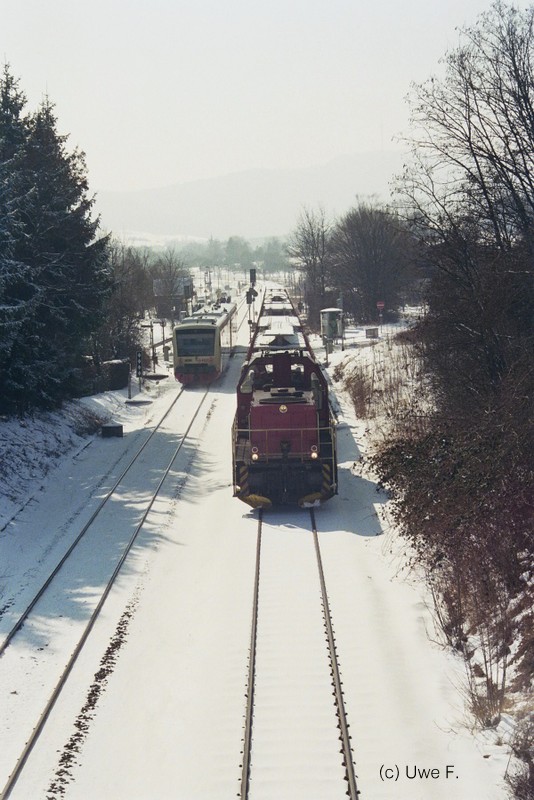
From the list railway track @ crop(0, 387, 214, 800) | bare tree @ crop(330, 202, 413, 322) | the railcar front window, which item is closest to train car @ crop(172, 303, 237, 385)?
the railcar front window

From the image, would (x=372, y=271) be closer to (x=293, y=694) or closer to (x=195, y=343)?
(x=195, y=343)

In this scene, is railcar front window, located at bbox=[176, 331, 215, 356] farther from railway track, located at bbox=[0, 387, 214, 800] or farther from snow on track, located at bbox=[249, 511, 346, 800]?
snow on track, located at bbox=[249, 511, 346, 800]

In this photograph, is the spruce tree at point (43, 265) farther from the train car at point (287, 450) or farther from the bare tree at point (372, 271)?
the bare tree at point (372, 271)

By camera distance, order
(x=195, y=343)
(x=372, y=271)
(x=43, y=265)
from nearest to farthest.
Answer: (x=43, y=265) < (x=195, y=343) < (x=372, y=271)

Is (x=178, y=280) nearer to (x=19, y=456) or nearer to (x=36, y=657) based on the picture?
(x=19, y=456)

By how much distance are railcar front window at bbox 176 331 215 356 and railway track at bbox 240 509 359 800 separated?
28564 mm

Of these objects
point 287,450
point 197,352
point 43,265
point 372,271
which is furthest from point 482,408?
point 372,271

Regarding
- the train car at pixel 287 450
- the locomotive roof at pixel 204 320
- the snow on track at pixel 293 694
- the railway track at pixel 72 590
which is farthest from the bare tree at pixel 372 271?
the snow on track at pixel 293 694

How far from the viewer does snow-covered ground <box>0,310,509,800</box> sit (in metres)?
10.1

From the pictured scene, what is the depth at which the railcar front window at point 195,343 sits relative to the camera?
45.1 meters

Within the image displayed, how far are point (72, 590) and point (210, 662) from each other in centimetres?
462

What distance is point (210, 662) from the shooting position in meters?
13.4

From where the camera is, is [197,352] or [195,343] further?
[195,343]

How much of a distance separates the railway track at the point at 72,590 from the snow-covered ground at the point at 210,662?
16 cm
